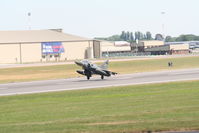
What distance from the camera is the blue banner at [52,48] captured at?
163 m

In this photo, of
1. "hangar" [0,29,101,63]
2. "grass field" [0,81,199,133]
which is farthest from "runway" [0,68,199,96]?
"hangar" [0,29,101,63]

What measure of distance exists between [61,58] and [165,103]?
136853 mm

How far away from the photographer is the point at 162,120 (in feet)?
73.7

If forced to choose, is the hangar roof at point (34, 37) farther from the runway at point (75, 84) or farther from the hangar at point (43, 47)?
the runway at point (75, 84)

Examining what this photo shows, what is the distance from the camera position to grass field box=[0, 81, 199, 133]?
836 inches

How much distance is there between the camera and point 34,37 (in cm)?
16775

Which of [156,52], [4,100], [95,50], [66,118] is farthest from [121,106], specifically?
[156,52]

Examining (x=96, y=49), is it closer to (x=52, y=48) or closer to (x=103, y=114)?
(x=52, y=48)

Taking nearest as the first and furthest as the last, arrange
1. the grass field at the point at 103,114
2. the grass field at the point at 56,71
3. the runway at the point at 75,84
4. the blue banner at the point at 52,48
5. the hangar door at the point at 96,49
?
the grass field at the point at 103,114, the runway at the point at 75,84, the grass field at the point at 56,71, the blue banner at the point at 52,48, the hangar door at the point at 96,49

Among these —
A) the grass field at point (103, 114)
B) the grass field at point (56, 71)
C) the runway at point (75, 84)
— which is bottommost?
the grass field at point (56, 71)

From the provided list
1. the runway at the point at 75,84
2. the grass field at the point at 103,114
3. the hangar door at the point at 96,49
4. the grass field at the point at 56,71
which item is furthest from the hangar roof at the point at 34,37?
the grass field at the point at 103,114

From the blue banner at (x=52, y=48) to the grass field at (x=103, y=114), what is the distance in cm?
12629

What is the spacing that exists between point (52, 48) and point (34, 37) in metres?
7.96

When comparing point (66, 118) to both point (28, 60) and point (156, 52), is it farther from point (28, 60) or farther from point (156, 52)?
point (156, 52)
